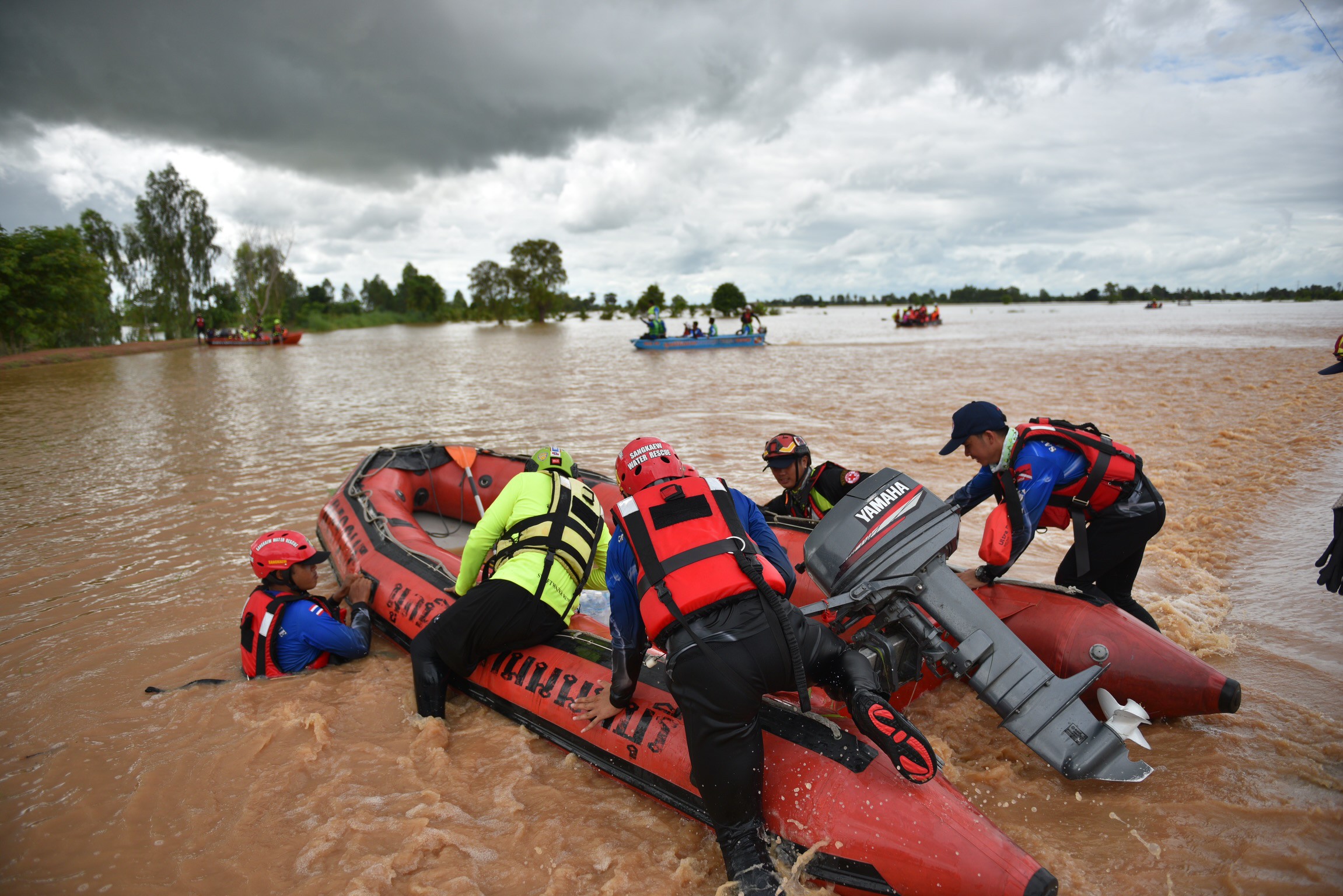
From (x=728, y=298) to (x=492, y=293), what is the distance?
2598 centimetres

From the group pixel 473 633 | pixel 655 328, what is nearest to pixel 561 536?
pixel 473 633

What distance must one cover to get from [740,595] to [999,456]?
183 centimetres

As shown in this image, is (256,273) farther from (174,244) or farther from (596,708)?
(596,708)

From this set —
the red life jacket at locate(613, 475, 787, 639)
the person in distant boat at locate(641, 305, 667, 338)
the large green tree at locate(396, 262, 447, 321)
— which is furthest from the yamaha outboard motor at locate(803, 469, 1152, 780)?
the large green tree at locate(396, 262, 447, 321)

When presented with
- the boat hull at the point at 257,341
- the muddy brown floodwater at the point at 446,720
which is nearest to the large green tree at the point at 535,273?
the boat hull at the point at 257,341

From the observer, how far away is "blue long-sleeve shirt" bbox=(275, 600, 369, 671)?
3.61 m

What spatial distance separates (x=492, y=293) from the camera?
70500 millimetres

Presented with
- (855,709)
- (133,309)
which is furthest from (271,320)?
(855,709)

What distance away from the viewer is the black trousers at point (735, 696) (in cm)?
205

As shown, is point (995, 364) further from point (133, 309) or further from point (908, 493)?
point (133, 309)

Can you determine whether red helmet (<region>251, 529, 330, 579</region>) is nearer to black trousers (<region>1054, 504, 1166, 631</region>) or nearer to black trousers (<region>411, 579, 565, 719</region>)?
black trousers (<region>411, 579, 565, 719</region>)

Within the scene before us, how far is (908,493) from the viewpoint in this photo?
275cm

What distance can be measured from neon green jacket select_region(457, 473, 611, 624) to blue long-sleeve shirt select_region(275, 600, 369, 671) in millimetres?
932

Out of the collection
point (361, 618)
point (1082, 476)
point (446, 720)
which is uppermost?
point (1082, 476)
